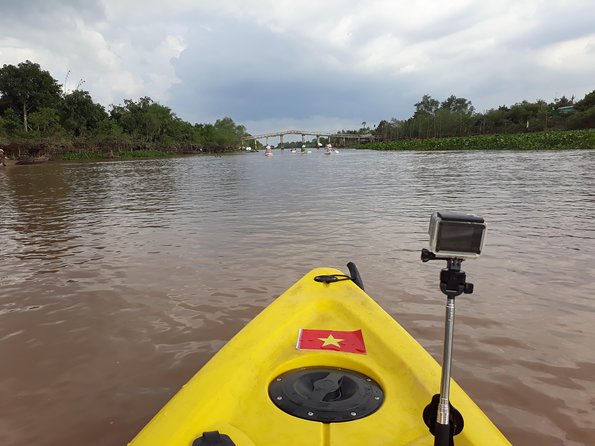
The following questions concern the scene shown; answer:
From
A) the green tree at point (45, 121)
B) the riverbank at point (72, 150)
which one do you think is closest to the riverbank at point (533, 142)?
the riverbank at point (72, 150)

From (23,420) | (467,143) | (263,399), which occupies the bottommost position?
(23,420)

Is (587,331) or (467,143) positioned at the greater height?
(467,143)

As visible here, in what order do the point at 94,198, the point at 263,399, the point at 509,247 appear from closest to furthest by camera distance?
the point at 263,399
the point at 509,247
the point at 94,198

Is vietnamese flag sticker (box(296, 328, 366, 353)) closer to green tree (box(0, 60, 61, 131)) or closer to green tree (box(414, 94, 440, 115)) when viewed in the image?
green tree (box(0, 60, 61, 131))

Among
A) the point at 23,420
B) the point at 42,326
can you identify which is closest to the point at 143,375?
the point at 23,420

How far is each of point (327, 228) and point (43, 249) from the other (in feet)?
17.6

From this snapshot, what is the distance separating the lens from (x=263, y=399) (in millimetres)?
2104

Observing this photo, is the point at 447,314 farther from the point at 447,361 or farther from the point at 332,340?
the point at 332,340

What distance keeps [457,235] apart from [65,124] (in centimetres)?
7138

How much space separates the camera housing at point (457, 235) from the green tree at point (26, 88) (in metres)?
65.8

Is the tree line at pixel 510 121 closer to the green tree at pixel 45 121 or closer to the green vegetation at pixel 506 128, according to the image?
the green vegetation at pixel 506 128

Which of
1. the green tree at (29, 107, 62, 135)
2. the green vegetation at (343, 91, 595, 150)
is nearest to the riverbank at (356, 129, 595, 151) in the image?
the green vegetation at (343, 91, 595, 150)

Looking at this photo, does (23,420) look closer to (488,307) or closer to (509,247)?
(488,307)

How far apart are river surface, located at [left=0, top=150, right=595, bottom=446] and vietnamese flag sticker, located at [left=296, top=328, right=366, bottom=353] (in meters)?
1.16
